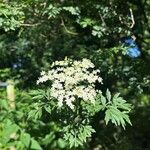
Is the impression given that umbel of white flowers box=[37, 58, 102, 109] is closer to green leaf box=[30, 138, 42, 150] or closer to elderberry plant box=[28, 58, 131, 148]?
elderberry plant box=[28, 58, 131, 148]

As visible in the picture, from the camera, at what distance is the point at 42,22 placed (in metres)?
6.40

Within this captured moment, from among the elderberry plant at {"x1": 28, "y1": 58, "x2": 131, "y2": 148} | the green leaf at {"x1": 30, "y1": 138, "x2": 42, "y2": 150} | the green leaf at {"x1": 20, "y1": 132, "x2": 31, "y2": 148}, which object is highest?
the elderberry plant at {"x1": 28, "y1": 58, "x2": 131, "y2": 148}

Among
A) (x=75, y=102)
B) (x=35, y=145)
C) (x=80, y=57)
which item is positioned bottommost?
(x=35, y=145)

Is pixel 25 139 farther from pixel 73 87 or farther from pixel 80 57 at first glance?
pixel 80 57

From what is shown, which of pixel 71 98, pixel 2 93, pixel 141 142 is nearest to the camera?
pixel 71 98

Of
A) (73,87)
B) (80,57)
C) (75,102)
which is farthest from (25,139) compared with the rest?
(80,57)

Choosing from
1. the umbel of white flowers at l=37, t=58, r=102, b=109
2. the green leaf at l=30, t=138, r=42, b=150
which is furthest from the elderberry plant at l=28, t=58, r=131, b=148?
the green leaf at l=30, t=138, r=42, b=150

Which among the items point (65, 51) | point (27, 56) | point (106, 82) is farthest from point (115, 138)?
point (27, 56)

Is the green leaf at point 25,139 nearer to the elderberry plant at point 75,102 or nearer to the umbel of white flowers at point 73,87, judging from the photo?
the elderberry plant at point 75,102

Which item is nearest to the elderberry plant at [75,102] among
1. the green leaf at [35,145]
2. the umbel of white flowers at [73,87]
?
the umbel of white flowers at [73,87]

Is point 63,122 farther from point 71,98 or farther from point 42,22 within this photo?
point 42,22

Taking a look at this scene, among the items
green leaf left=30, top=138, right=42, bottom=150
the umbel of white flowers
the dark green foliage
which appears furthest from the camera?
green leaf left=30, top=138, right=42, bottom=150

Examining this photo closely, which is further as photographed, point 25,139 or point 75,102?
point 25,139

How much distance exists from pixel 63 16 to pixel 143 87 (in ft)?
4.60
